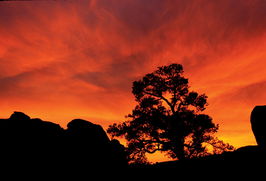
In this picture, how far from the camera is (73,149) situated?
15.3 meters

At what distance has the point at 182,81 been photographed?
2547 centimetres

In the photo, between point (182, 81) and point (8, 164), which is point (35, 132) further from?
point (182, 81)

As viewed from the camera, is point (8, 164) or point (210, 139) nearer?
point (8, 164)

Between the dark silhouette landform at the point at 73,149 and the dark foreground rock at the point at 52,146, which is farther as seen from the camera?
the dark foreground rock at the point at 52,146

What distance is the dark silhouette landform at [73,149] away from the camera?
10.6 metres

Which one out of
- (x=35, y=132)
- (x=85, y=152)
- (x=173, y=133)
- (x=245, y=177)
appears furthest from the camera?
(x=173, y=133)

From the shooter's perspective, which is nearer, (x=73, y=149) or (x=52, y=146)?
(x=52, y=146)

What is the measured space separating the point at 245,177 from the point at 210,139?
50.5 feet

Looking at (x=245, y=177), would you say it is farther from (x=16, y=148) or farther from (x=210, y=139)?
(x=210, y=139)

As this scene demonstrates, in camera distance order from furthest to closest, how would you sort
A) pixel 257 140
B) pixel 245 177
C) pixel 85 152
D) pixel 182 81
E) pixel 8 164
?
pixel 182 81
pixel 257 140
pixel 85 152
pixel 8 164
pixel 245 177

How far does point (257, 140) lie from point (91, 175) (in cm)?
1140

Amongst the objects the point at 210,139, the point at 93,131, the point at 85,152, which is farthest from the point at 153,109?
the point at 85,152

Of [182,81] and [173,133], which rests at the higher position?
[182,81]

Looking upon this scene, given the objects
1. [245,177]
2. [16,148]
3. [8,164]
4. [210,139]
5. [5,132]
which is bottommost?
[245,177]
